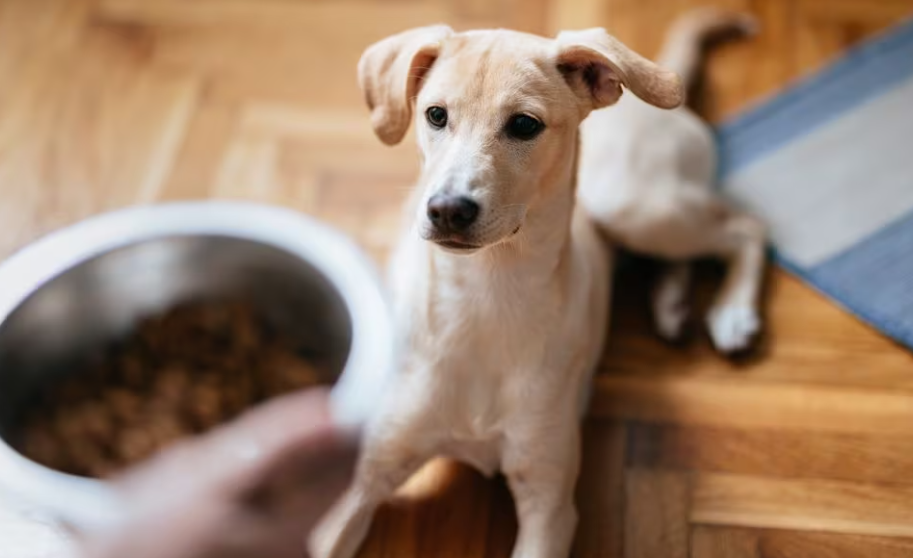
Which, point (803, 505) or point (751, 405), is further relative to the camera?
point (751, 405)

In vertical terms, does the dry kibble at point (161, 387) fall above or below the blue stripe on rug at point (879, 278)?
above

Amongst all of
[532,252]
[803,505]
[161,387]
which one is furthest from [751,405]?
[161,387]

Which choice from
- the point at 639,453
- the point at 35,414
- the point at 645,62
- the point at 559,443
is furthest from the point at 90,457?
the point at 645,62

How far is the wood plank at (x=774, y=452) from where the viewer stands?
1855 mm

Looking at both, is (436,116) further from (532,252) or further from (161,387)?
(161,387)

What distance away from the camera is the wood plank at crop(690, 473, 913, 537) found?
177 centimetres

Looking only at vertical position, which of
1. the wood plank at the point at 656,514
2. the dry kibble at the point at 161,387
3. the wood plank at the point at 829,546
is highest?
the dry kibble at the point at 161,387

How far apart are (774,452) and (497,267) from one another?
0.70m

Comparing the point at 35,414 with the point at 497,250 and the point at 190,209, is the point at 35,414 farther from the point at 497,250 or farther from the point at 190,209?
the point at 497,250

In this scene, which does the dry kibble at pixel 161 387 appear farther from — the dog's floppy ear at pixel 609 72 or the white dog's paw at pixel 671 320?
the dog's floppy ear at pixel 609 72

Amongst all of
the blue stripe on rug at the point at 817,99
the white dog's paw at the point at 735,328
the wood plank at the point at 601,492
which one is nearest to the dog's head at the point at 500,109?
the wood plank at the point at 601,492

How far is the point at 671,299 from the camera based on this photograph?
209 cm

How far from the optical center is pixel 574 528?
67.2 inches

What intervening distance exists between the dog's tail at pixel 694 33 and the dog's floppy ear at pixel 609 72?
930mm
